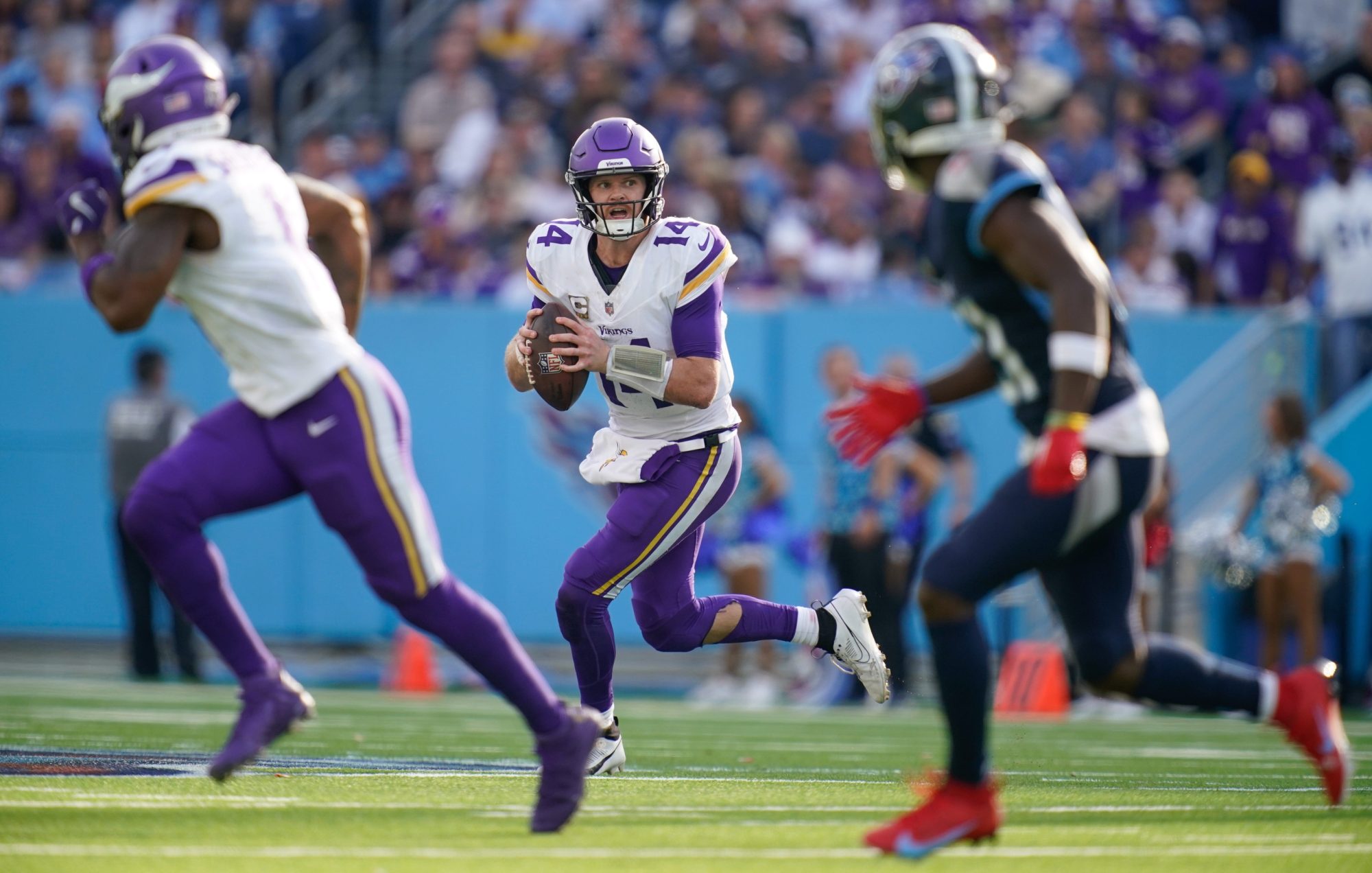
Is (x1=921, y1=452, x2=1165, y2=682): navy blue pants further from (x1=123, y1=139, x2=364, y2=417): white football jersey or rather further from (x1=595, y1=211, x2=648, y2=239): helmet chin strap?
(x1=595, y1=211, x2=648, y2=239): helmet chin strap

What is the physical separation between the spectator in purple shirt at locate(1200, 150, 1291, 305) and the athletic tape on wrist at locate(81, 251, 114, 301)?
30.5 ft

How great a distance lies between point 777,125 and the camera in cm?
1348

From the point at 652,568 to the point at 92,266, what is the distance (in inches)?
79.9

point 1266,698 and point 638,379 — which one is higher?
point 638,379

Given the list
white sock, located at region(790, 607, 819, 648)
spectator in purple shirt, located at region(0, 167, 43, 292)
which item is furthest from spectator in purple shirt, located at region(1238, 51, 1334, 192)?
spectator in purple shirt, located at region(0, 167, 43, 292)

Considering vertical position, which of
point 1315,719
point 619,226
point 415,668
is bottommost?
point 415,668

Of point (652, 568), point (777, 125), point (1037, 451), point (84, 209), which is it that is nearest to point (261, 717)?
point (84, 209)

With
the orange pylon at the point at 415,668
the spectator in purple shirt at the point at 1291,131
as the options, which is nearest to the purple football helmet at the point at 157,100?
the orange pylon at the point at 415,668

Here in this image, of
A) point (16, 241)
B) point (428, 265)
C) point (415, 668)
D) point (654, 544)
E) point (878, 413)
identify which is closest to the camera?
point (878, 413)

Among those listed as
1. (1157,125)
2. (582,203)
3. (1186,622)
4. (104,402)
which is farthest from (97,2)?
(582,203)

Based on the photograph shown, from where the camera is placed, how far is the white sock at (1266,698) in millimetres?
4375

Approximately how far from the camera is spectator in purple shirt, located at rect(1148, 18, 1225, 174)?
13383 millimetres

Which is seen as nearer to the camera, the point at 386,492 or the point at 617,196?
the point at 386,492

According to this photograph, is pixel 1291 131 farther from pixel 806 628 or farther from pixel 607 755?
pixel 607 755
